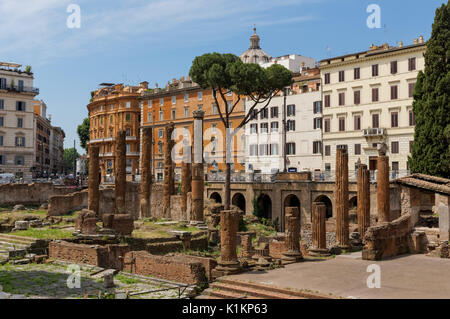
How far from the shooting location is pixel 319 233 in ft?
74.7

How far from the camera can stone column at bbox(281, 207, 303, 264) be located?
801 inches

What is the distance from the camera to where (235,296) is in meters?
15.7

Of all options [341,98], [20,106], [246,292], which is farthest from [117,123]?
[246,292]

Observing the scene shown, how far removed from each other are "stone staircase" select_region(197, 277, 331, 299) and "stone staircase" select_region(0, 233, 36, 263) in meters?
10.1

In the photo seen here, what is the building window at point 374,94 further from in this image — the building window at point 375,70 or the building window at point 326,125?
the building window at point 326,125

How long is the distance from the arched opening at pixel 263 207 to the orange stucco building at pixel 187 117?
11634 mm

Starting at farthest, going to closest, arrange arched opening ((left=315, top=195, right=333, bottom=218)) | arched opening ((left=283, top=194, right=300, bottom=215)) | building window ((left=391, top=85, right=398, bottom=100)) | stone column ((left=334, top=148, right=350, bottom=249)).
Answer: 1. building window ((left=391, top=85, right=398, bottom=100))
2. arched opening ((left=283, top=194, right=300, bottom=215))
3. arched opening ((left=315, top=195, right=333, bottom=218))
4. stone column ((left=334, top=148, right=350, bottom=249))

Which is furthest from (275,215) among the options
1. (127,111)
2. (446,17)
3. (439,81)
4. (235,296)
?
(127,111)

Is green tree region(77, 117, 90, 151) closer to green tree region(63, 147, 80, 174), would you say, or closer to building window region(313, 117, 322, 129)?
green tree region(63, 147, 80, 174)

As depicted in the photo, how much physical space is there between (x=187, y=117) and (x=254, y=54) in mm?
27786

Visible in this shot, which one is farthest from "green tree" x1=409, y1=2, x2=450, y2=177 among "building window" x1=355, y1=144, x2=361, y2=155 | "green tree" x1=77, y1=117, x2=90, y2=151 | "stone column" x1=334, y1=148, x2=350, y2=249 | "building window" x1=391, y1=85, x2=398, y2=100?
"green tree" x1=77, y1=117, x2=90, y2=151

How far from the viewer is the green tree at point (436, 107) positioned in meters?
32.4

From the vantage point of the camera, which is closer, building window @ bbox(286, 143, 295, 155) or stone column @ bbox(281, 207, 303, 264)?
stone column @ bbox(281, 207, 303, 264)

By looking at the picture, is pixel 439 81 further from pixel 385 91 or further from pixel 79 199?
pixel 79 199
